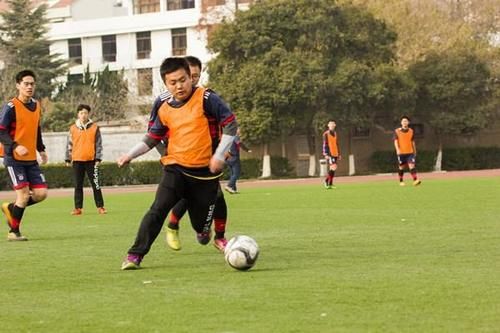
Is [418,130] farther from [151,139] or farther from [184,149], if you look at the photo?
[184,149]

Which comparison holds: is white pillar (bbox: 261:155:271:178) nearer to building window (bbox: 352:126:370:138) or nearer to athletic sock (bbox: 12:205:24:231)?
building window (bbox: 352:126:370:138)

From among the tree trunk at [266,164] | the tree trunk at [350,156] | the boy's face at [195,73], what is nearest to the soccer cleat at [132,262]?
the boy's face at [195,73]

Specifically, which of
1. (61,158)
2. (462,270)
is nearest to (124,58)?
(61,158)

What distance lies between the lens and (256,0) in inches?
1982

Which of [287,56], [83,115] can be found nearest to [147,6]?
[287,56]

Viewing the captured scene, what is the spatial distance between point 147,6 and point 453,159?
2923 centimetres

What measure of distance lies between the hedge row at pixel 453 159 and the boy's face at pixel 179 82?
43.1 m

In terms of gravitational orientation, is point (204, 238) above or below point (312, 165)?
above

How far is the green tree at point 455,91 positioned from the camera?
4962 cm

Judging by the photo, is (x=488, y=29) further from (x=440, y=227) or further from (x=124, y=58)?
(x=440, y=227)

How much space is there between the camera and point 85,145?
2034cm

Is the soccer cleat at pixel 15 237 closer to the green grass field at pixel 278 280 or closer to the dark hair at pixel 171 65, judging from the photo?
the green grass field at pixel 278 280

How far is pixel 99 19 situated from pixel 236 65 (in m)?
29.5

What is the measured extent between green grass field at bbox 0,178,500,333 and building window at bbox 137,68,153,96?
47988mm
